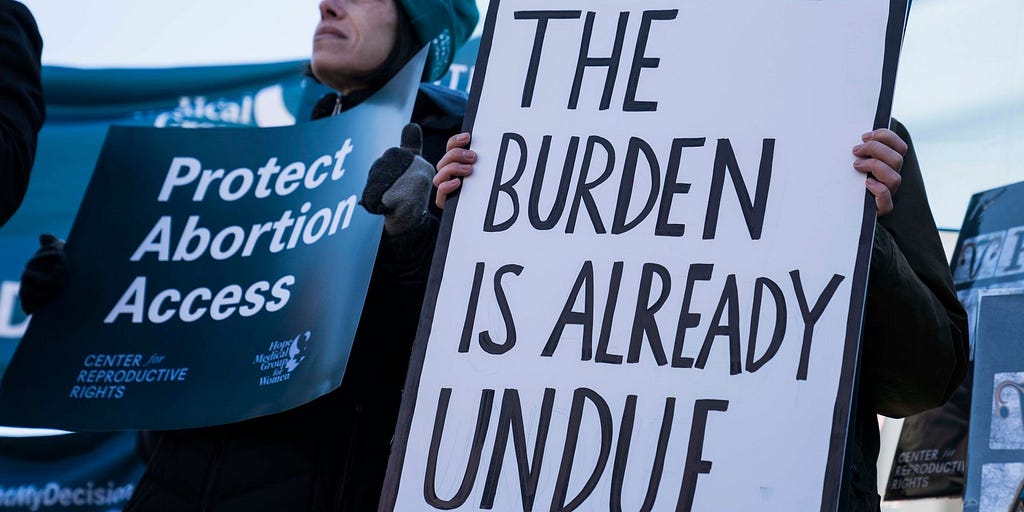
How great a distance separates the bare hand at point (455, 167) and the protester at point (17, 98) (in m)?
0.70

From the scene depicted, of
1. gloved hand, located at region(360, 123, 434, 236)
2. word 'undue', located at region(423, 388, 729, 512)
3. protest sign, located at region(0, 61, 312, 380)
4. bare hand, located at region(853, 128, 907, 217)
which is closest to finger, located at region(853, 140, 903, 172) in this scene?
bare hand, located at region(853, 128, 907, 217)

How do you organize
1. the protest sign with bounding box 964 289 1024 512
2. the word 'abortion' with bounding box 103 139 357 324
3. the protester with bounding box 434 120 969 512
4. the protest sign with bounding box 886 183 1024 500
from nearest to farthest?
the protester with bounding box 434 120 969 512 → the word 'abortion' with bounding box 103 139 357 324 → the protest sign with bounding box 964 289 1024 512 → the protest sign with bounding box 886 183 1024 500

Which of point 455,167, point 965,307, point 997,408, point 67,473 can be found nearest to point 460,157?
point 455,167

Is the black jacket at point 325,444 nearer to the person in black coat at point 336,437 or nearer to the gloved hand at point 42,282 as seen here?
the person in black coat at point 336,437

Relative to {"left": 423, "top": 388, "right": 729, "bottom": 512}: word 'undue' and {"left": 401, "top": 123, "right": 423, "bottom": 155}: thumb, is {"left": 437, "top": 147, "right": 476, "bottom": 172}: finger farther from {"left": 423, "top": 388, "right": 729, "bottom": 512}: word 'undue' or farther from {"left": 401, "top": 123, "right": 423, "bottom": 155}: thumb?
{"left": 423, "top": 388, "right": 729, "bottom": 512}: word 'undue'

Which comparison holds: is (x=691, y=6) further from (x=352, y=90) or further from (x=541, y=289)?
(x=352, y=90)

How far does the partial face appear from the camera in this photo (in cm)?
219

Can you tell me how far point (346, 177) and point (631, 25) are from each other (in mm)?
593

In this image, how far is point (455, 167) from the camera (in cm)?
163

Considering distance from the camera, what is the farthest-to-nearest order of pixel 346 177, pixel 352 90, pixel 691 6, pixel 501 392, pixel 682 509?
1. pixel 352 90
2. pixel 346 177
3. pixel 691 6
4. pixel 501 392
5. pixel 682 509

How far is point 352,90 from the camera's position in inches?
88.6

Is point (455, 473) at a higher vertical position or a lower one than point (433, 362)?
lower

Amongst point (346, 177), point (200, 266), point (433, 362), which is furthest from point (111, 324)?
point (433, 362)

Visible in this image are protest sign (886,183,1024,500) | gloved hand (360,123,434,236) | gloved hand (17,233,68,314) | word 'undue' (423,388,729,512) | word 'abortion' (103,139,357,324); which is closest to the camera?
word 'undue' (423,388,729,512)
